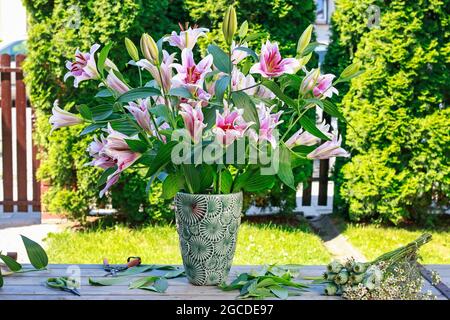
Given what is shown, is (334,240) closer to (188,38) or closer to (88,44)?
(88,44)

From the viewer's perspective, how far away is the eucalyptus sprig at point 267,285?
1.83m

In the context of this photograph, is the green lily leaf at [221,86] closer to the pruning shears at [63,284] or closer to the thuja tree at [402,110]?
the pruning shears at [63,284]

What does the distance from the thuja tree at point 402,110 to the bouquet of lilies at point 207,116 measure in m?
3.27

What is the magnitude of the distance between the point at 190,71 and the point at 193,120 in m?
0.15

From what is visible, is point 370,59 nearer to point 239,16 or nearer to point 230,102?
point 239,16

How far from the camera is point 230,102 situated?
177cm

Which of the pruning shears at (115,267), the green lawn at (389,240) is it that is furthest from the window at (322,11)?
the pruning shears at (115,267)

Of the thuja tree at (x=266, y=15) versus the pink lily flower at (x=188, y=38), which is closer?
the pink lily flower at (x=188, y=38)

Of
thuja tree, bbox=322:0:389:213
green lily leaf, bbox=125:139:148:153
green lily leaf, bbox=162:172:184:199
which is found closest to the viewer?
green lily leaf, bbox=125:139:148:153

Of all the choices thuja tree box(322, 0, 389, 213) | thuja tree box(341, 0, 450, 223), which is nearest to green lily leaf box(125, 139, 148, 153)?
thuja tree box(341, 0, 450, 223)

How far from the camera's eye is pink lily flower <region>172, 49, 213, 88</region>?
1697 mm

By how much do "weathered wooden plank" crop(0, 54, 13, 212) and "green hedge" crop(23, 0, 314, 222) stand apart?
0.73 m

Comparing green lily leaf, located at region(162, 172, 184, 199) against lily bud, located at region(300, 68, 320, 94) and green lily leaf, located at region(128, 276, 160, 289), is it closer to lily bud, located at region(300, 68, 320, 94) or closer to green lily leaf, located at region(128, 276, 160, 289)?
green lily leaf, located at region(128, 276, 160, 289)

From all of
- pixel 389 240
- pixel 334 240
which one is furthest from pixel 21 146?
pixel 389 240
